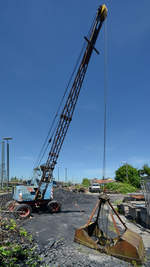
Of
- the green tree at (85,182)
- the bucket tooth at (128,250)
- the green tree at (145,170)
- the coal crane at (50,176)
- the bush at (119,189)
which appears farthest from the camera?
the green tree at (145,170)

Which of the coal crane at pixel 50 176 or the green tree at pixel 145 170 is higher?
the coal crane at pixel 50 176

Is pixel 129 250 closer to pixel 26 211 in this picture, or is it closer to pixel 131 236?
pixel 131 236

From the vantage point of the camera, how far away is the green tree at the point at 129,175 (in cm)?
4867

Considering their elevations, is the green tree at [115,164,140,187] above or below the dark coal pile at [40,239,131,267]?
below

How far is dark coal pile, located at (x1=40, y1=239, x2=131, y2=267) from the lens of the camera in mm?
4344

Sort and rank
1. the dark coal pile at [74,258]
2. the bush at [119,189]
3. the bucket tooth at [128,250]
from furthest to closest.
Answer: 1. the bush at [119,189]
2. the bucket tooth at [128,250]
3. the dark coal pile at [74,258]

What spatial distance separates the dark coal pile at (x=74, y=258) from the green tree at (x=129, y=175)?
46792 mm

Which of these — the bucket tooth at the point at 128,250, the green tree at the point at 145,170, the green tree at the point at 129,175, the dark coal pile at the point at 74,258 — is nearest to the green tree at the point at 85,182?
the green tree at the point at 129,175

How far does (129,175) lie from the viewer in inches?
1960

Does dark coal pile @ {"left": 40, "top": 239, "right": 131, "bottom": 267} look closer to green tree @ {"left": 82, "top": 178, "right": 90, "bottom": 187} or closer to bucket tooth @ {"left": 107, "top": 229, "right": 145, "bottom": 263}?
bucket tooth @ {"left": 107, "top": 229, "right": 145, "bottom": 263}

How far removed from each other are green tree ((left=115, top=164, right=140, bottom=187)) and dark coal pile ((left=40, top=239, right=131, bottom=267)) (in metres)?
46.8

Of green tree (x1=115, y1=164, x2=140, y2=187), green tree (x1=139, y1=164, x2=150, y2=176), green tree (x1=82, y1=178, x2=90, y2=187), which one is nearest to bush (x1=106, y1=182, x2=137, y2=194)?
green tree (x1=115, y1=164, x2=140, y2=187)

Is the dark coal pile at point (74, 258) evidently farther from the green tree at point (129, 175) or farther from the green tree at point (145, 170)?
the green tree at point (145, 170)

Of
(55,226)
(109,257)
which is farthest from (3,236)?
(55,226)
